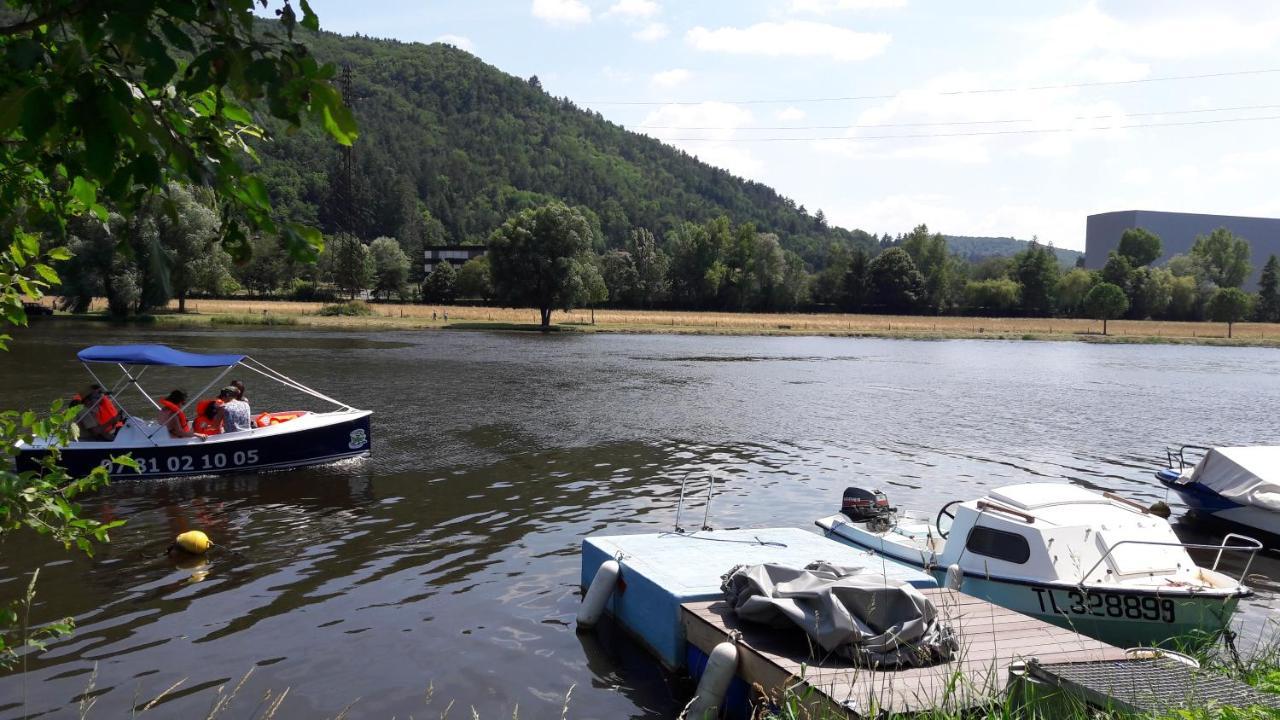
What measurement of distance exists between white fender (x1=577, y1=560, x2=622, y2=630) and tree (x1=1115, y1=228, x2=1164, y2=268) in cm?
Answer: 16641

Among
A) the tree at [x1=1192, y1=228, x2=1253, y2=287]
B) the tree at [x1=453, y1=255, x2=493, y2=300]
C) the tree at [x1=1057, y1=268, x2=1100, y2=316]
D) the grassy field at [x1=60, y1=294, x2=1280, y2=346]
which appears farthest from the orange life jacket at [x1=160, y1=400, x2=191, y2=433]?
the tree at [x1=1192, y1=228, x2=1253, y2=287]

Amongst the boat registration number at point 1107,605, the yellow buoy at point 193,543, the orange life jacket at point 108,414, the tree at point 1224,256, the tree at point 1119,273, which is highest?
the tree at point 1224,256

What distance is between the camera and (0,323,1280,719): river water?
10273mm

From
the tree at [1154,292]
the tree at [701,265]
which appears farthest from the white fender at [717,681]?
the tree at [1154,292]

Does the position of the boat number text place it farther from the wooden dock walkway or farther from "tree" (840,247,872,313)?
"tree" (840,247,872,313)

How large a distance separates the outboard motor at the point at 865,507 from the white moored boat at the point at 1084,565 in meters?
1.18

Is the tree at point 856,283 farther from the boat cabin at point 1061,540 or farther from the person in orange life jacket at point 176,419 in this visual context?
the boat cabin at point 1061,540

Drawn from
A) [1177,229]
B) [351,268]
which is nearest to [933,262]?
[1177,229]

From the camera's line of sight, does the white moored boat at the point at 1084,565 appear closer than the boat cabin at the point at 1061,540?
Yes

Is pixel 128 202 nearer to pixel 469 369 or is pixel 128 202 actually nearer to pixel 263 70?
pixel 263 70

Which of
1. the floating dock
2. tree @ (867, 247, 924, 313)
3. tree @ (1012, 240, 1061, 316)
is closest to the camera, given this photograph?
the floating dock

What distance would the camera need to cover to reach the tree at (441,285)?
12362 centimetres

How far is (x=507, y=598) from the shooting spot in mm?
13047

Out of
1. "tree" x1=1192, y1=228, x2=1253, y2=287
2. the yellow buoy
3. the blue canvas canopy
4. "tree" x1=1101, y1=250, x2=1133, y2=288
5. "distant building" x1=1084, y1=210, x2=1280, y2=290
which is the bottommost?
the yellow buoy
